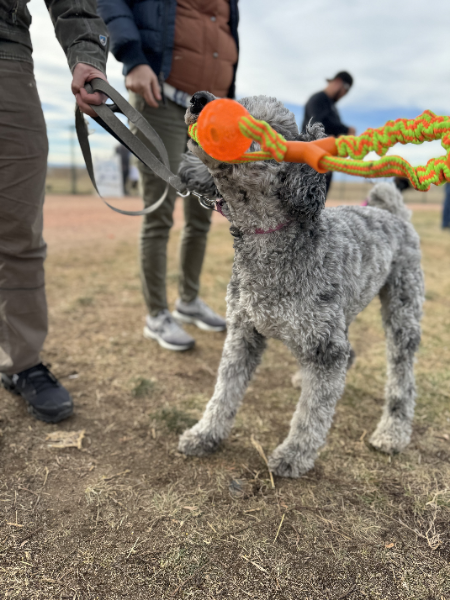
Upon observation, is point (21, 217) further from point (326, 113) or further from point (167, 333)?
point (326, 113)

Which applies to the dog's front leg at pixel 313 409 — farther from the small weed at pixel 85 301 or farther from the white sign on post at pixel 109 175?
the white sign on post at pixel 109 175

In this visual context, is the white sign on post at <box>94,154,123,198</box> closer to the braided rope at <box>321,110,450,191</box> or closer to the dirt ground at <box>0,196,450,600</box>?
the dirt ground at <box>0,196,450,600</box>

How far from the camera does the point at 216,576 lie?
5.12 feet

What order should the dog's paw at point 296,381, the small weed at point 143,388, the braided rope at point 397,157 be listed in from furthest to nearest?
the dog's paw at point 296,381, the small weed at point 143,388, the braided rope at point 397,157

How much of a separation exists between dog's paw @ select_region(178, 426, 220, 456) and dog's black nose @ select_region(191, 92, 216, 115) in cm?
153

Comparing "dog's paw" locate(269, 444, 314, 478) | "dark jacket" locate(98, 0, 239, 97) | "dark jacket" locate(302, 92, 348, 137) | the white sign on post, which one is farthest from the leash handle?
the white sign on post

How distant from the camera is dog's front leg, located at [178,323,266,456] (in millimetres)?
2141

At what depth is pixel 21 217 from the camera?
2.17 meters

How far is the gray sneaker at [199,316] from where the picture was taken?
12.6 feet

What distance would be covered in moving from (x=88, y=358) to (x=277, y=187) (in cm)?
217

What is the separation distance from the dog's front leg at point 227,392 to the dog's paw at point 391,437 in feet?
2.70

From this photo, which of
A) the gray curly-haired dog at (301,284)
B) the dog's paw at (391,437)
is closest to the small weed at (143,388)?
the gray curly-haired dog at (301,284)

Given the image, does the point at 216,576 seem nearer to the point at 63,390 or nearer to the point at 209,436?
the point at 209,436

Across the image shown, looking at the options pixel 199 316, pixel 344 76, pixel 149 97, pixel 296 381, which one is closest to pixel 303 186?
pixel 149 97
